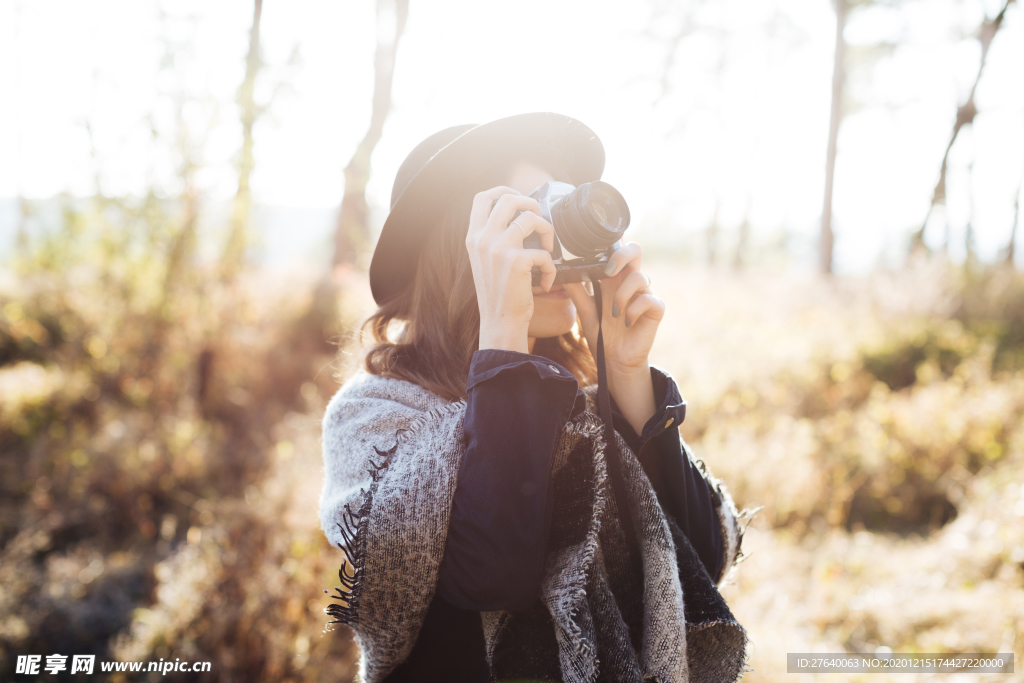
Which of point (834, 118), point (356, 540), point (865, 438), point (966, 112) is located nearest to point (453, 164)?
point (356, 540)

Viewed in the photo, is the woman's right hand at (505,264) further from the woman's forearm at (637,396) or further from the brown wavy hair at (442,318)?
the woman's forearm at (637,396)

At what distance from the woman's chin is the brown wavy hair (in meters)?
0.14

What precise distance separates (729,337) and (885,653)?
4.37m

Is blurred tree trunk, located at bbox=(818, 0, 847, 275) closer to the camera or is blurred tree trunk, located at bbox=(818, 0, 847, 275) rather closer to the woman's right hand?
the camera

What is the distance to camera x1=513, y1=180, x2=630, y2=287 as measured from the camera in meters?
1.09

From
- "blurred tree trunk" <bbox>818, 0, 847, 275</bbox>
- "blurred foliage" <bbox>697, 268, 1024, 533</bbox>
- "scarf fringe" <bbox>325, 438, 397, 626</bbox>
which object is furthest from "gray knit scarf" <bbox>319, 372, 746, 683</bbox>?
"blurred tree trunk" <bbox>818, 0, 847, 275</bbox>

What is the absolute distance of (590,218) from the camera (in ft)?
3.55

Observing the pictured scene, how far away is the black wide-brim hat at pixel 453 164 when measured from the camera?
125cm

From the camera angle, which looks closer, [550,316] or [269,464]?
[550,316]

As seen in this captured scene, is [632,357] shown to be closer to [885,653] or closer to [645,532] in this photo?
[645,532]

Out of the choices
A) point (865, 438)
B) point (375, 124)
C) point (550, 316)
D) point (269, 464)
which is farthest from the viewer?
point (375, 124)

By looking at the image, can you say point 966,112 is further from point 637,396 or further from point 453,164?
point 453,164

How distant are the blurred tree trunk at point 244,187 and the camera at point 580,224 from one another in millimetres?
4365

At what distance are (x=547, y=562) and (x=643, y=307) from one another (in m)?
0.58
